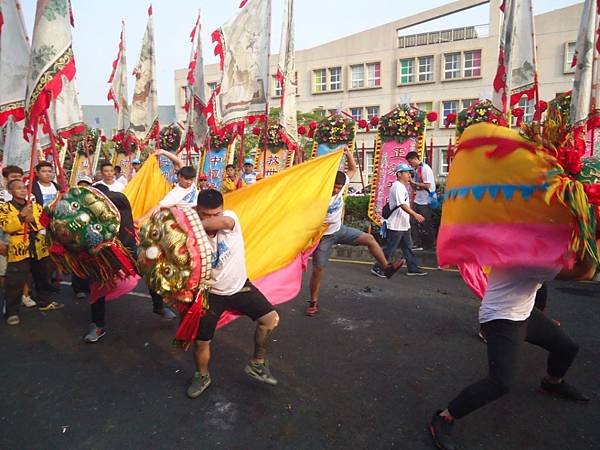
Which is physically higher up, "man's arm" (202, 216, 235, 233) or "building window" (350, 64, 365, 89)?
"building window" (350, 64, 365, 89)

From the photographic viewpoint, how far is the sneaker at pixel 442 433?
8.27 feet

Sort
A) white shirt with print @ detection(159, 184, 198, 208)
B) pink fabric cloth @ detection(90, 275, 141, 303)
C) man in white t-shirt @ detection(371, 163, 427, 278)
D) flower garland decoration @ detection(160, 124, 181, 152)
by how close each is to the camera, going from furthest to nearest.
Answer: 1. flower garland decoration @ detection(160, 124, 181, 152)
2. man in white t-shirt @ detection(371, 163, 427, 278)
3. white shirt with print @ detection(159, 184, 198, 208)
4. pink fabric cloth @ detection(90, 275, 141, 303)

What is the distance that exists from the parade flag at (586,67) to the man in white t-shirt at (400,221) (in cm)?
302

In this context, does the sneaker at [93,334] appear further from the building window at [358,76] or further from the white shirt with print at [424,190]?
the building window at [358,76]

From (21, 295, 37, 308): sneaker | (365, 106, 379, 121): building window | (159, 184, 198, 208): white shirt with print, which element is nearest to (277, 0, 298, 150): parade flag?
(159, 184, 198, 208): white shirt with print

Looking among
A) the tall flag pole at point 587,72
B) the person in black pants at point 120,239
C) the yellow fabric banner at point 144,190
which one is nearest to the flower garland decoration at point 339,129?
the tall flag pole at point 587,72

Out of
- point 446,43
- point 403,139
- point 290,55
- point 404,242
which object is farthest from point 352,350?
point 446,43

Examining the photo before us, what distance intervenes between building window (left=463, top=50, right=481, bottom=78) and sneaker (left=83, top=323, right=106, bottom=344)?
102 feet

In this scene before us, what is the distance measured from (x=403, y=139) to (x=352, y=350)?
7333 millimetres

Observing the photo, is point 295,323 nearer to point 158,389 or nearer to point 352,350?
point 352,350

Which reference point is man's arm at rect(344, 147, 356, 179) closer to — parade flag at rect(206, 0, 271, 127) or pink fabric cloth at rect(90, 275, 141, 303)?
parade flag at rect(206, 0, 271, 127)

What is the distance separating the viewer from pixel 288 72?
8.54 m

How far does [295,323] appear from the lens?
4762 mm

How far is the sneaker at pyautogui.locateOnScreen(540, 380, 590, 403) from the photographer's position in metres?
3.00
